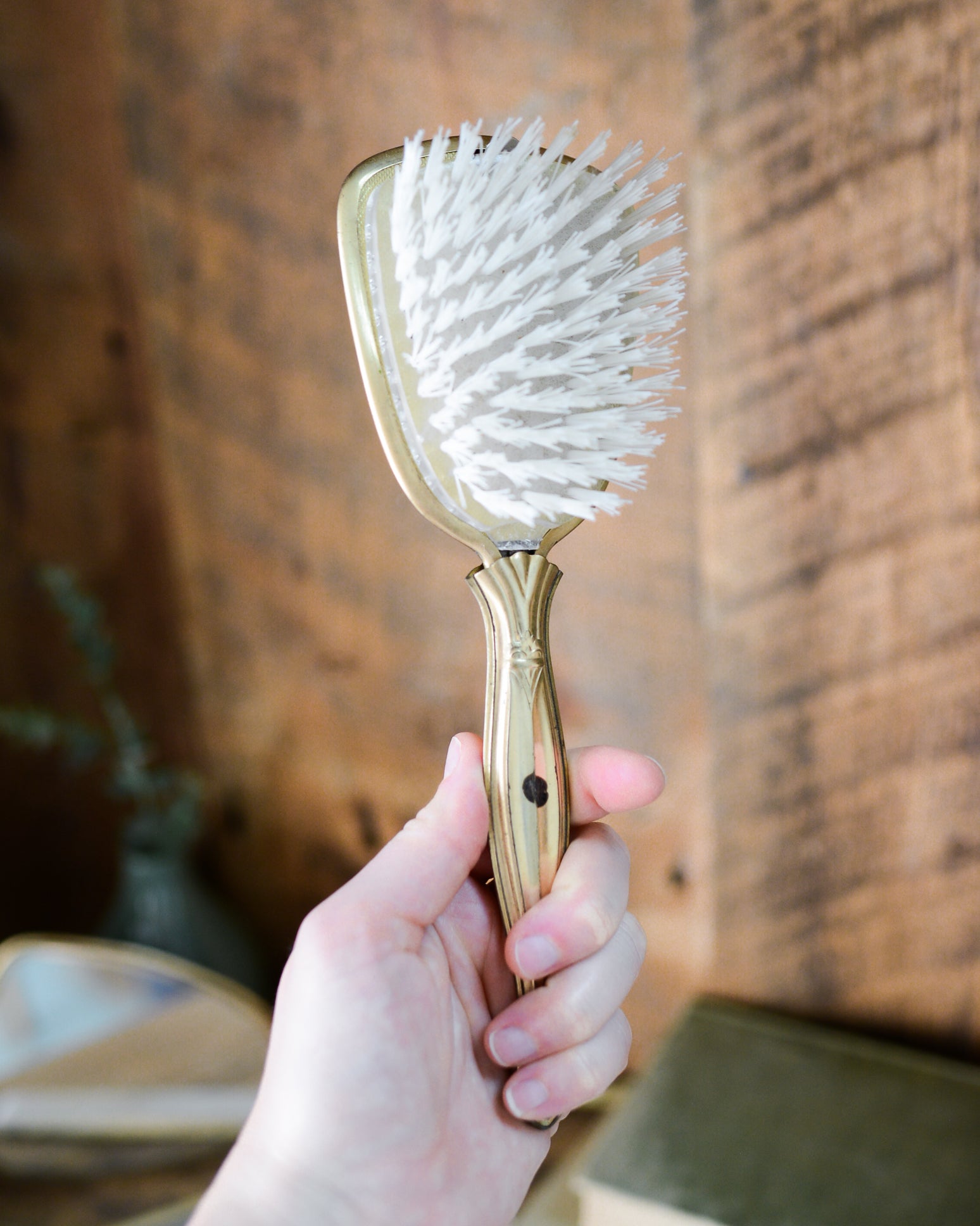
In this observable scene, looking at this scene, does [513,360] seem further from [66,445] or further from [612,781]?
[66,445]

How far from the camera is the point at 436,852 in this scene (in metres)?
0.42

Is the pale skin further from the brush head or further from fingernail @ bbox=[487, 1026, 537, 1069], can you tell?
the brush head

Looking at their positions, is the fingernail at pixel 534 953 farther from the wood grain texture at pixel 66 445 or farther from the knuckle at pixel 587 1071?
the wood grain texture at pixel 66 445

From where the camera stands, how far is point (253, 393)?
0.88 metres

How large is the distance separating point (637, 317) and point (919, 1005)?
53cm

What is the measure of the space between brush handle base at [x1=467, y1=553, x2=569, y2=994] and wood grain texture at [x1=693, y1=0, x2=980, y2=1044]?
0.95 feet

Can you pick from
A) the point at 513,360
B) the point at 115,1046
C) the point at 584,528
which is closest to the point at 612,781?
the point at 513,360

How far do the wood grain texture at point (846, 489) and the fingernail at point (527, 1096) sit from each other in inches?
13.0

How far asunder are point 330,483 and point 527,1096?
56cm

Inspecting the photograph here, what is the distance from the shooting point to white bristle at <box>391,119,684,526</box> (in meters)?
0.37

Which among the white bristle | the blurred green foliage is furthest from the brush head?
the blurred green foliage

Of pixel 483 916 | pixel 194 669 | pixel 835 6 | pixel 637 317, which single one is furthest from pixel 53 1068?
pixel 835 6

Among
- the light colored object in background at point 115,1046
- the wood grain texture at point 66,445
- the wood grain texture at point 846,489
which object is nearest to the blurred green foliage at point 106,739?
the wood grain texture at point 66,445

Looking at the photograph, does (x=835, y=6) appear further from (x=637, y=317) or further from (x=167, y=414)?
(x=167, y=414)
